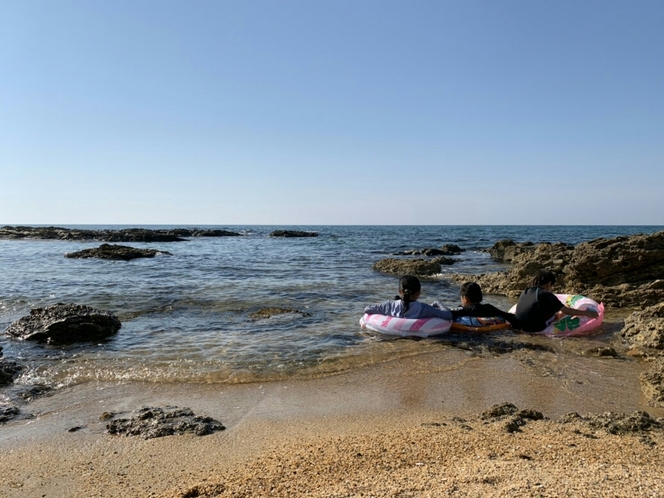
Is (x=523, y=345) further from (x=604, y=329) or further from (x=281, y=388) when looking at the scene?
(x=281, y=388)

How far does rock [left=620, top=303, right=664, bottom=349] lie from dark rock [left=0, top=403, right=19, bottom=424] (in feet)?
27.4

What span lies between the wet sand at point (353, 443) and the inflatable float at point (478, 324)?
2.30 meters

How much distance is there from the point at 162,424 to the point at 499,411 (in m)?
3.28

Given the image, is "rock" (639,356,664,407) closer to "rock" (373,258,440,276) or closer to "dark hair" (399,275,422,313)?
"dark hair" (399,275,422,313)

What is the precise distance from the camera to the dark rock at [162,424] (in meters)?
4.12

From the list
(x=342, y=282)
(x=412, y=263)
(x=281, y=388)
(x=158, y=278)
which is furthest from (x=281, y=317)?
(x=412, y=263)

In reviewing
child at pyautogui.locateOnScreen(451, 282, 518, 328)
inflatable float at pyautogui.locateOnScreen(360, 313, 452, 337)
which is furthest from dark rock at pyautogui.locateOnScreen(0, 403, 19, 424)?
child at pyautogui.locateOnScreen(451, 282, 518, 328)

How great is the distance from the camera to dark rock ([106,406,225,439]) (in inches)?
162

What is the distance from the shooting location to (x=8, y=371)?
19.2ft

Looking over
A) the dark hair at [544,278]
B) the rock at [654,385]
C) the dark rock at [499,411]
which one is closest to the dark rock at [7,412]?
the dark rock at [499,411]

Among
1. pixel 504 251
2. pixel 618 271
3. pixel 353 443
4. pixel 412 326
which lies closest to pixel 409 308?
pixel 412 326

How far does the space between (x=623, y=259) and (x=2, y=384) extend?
Result: 12.8 meters

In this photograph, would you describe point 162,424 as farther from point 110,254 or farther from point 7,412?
point 110,254

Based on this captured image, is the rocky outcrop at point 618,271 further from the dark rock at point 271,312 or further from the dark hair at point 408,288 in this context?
the dark rock at point 271,312
